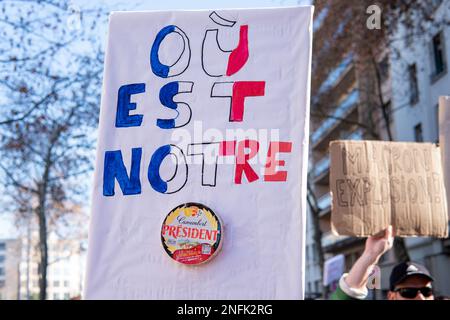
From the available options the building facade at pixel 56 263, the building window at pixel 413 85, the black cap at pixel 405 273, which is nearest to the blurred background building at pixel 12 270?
the building facade at pixel 56 263

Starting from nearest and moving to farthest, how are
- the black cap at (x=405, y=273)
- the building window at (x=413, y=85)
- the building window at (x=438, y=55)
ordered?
the black cap at (x=405, y=273) < the building window at (x=438, y=55) < the building window at (x=413, y=85)

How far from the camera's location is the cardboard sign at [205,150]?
2740 mm

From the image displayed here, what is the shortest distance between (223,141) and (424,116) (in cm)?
2130

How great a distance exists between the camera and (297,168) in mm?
2762

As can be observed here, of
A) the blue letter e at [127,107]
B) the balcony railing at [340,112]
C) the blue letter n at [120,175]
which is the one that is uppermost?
the balcony railing at [340,112]

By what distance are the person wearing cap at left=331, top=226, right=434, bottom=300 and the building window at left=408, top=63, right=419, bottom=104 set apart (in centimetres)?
1957

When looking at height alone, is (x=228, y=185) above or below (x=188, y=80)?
below

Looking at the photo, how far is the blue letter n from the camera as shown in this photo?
286cm

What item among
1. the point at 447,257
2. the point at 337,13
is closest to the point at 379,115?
the point at 447,257

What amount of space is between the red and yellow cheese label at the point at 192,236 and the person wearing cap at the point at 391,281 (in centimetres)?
48

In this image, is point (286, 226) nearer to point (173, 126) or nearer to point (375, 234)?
point (375, 234)

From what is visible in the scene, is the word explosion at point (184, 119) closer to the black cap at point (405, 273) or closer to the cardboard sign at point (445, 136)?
the cardboard sign at point (445, 136)
